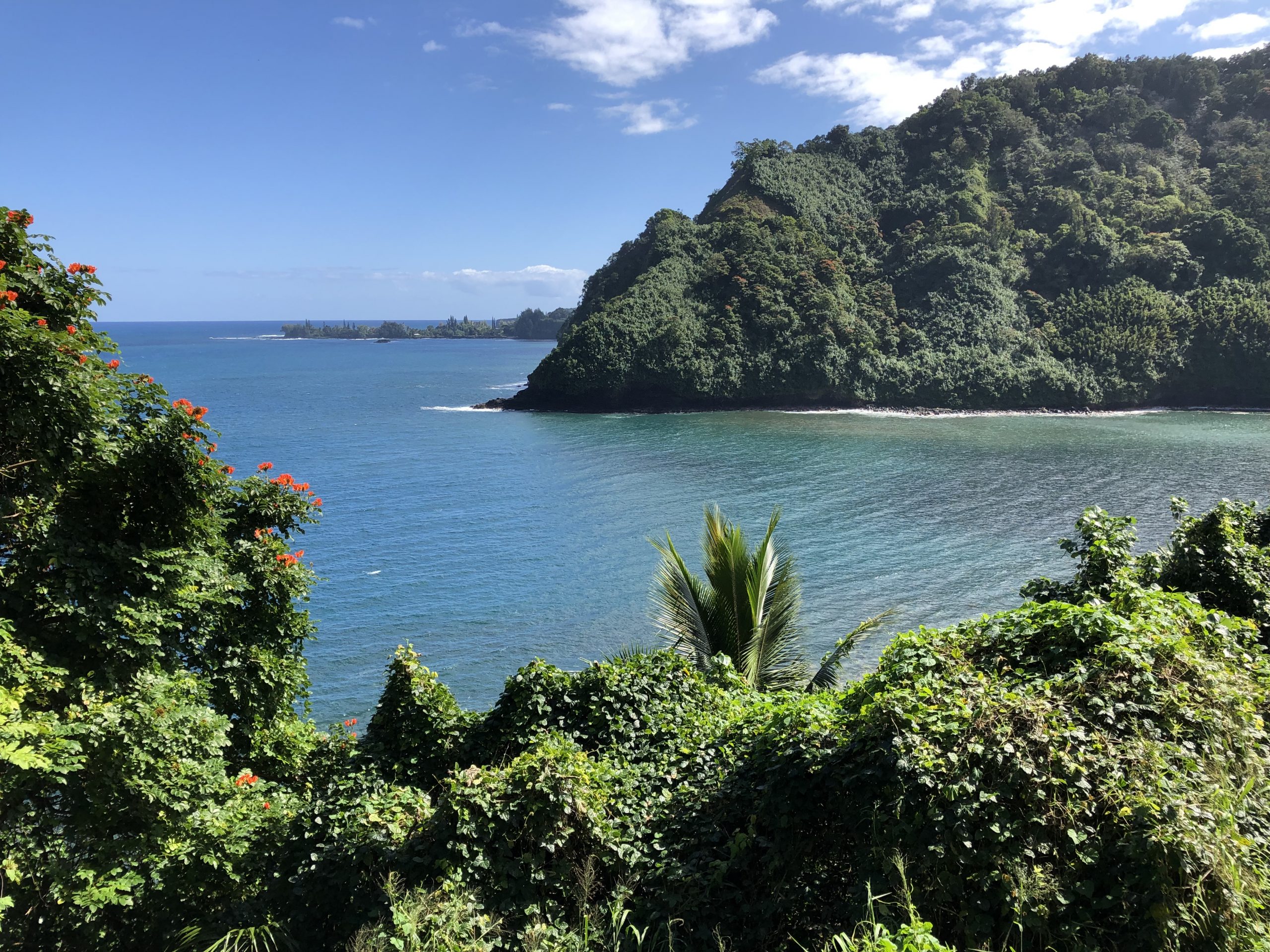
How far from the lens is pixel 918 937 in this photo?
355 cm

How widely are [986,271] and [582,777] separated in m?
74.9

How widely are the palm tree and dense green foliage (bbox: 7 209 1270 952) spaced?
1.47 metres

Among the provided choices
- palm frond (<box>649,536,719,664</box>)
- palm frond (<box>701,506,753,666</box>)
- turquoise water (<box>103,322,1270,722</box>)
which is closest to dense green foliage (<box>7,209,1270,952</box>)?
palm frond (<box>701,506,753,666</box>)

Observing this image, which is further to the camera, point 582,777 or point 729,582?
point 729,582

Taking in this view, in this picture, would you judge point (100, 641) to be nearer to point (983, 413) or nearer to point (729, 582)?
point (729, 582)

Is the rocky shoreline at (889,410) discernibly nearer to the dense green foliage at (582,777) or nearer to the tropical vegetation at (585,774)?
the tropical vegetation at (585,774)

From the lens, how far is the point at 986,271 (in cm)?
6994

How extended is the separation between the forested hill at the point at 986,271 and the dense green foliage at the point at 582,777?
5748 cm

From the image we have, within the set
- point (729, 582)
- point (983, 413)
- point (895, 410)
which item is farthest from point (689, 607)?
point (983, 413)

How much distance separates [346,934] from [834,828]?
135 inches

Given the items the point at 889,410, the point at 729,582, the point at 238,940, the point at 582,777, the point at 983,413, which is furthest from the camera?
the point at 889,410

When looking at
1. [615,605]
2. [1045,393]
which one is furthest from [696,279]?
[615,605]

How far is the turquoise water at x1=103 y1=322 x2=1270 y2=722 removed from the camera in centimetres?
2055

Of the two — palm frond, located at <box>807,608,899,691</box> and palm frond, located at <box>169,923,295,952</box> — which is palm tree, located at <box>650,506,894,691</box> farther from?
palm frond, located at <box>169,923,295,952</box>
